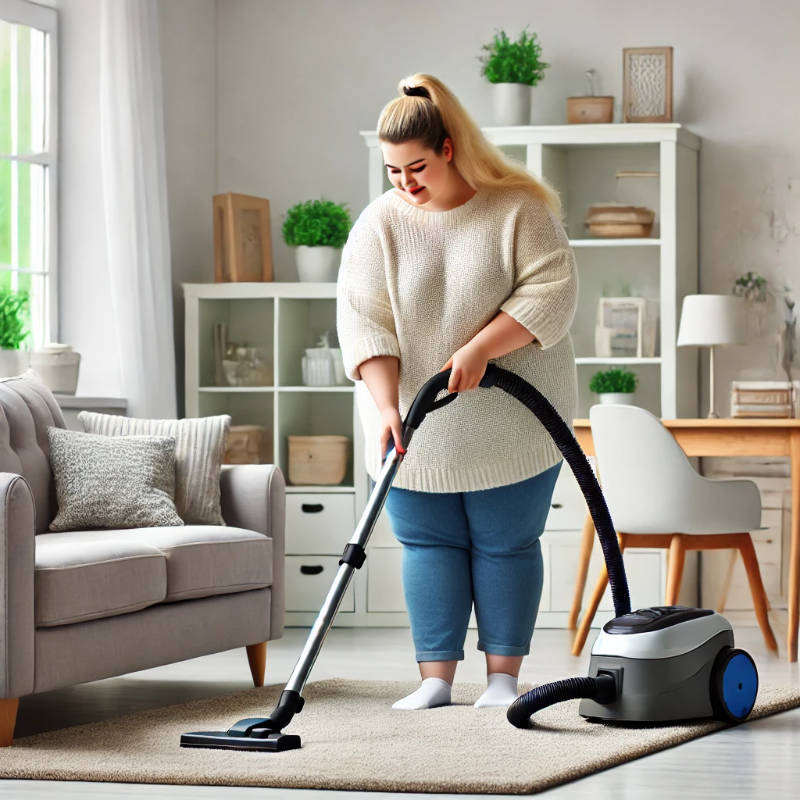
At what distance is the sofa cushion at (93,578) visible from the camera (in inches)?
112

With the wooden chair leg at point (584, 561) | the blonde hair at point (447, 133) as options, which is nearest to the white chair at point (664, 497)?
the wooden chair leg at point (584, 561)

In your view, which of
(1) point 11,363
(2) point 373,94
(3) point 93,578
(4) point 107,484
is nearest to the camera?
(3) point 93,578

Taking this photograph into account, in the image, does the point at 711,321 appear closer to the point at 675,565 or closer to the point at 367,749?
the point at 675,565

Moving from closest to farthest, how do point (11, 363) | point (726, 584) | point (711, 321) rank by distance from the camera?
point (11, 363), point (711, 321), point (726, 584)

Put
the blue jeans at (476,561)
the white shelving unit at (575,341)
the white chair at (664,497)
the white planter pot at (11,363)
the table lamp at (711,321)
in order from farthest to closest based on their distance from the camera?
the white shelving unit at (575,341)
the table lamp at (711,321)
the white planter pot at (11,363)
the white chair at (664,497)
the blue jeans at (476,561)

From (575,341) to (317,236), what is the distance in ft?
3.37

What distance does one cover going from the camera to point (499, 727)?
2.84 meters

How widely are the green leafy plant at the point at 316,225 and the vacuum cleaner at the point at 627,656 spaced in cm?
228

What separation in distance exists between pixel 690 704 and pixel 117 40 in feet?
9.68

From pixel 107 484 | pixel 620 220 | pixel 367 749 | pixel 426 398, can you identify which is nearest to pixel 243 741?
pixel 367 749

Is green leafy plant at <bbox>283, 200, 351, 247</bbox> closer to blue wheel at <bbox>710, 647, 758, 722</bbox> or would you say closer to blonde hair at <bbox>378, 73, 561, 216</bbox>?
blonde hair at <bbox>378, 73, 561, 216</bbox>

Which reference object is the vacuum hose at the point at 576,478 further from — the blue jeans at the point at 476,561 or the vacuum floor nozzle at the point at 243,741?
the vacuum floor nozzle at the point at 243,741

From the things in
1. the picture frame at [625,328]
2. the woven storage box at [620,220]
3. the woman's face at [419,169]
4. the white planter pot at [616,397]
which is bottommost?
the white planter pot at [616,397]

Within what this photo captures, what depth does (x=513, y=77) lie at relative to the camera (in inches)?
201
